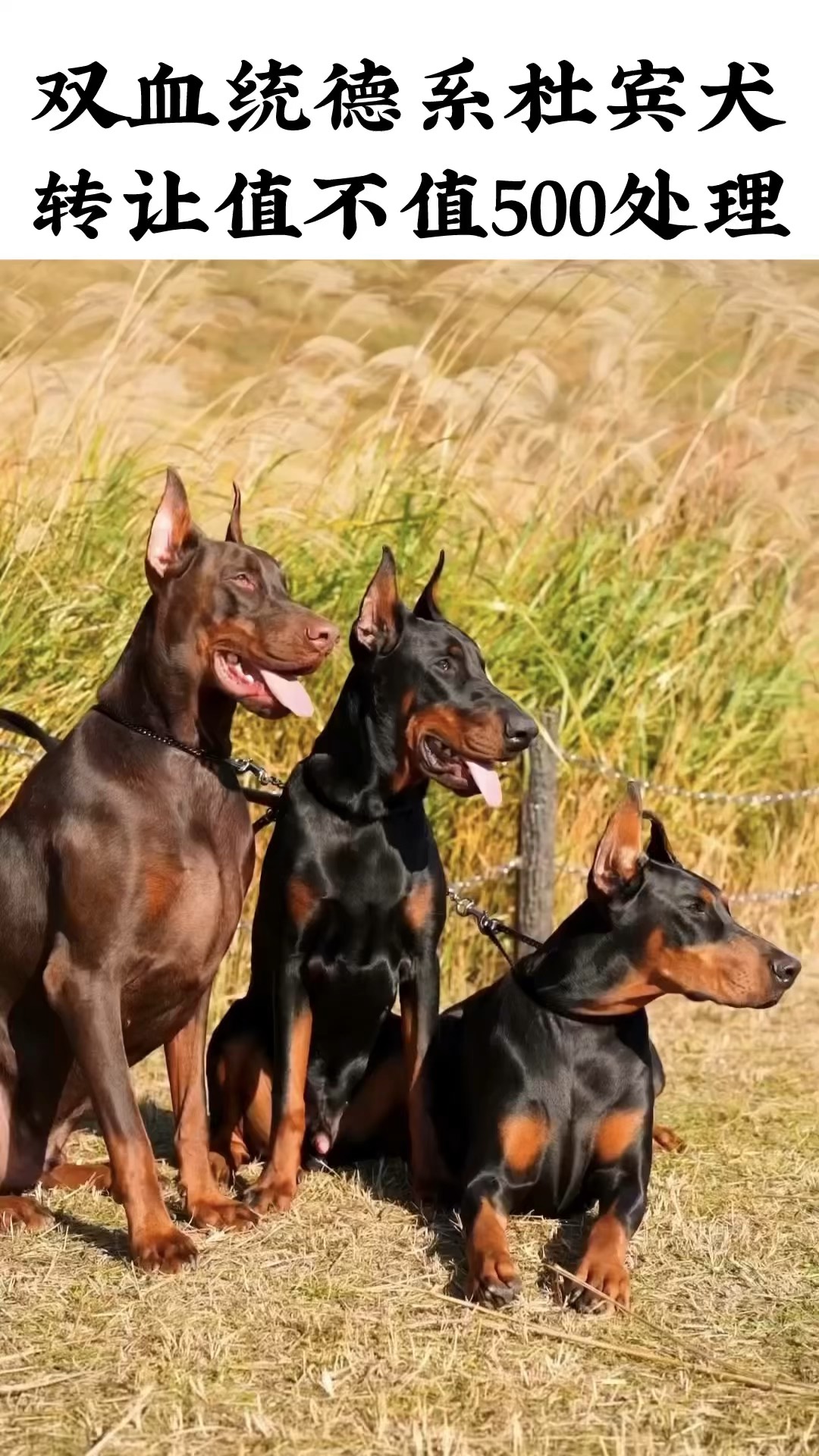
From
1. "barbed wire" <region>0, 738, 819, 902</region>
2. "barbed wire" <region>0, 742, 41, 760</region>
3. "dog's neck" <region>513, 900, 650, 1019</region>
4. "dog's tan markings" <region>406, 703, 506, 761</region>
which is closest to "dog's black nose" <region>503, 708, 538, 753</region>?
"dog's tan markings" <region>406, 703, 506, 761</region>

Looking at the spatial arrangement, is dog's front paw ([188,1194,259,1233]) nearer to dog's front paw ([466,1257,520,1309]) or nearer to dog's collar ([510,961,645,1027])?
dog's front paw ([466,1257,520,1309])

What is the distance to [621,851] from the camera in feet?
13.1

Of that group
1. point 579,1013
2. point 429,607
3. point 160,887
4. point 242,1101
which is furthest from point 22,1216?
point 429,607

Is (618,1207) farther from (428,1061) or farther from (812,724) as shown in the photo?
(812,724)

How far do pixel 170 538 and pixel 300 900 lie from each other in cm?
92

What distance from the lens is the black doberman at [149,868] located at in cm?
393

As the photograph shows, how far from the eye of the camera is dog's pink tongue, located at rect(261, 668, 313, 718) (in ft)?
13.2

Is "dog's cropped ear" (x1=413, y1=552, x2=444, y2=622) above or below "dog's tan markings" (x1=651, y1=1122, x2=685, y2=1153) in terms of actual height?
above

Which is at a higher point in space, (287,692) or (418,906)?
(287,692)

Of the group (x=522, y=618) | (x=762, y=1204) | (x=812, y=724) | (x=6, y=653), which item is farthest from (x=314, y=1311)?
(x=812, y=724)

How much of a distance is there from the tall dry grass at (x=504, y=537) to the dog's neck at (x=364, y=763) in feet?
7.62

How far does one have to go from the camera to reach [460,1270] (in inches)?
153

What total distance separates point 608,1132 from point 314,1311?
2.54 ft

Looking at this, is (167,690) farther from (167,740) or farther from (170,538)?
(170,538)
